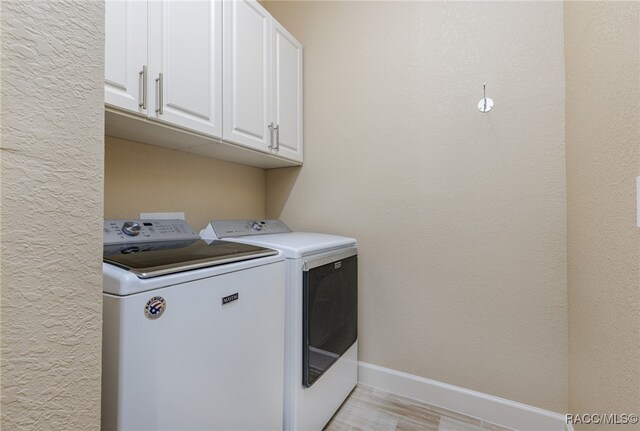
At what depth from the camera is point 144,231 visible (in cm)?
129

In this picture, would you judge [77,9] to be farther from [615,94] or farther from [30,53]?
[615,94]

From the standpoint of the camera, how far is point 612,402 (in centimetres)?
88

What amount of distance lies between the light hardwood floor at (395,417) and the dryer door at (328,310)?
31 centimetres

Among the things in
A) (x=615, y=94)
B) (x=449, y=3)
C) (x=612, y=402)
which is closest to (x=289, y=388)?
(x=612, y=402)

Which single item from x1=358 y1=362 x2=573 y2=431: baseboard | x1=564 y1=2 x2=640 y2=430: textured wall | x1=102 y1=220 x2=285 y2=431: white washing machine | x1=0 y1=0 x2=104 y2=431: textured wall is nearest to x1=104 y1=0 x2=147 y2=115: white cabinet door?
x1=102 y1=220 x2=285 y2=431: white washing machine

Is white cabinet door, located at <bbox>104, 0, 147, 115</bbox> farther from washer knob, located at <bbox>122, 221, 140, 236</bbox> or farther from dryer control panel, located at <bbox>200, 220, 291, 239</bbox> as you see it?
dryer control panel, located at <bbox>200, 220, 291, 239</bbox>

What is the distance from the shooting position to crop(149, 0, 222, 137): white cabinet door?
116 cm

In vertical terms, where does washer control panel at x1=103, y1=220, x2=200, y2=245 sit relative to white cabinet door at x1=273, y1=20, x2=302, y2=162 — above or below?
below

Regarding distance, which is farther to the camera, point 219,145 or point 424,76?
point 424,76

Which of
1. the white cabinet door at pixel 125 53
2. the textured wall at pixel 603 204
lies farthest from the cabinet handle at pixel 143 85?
the textured wall at pixel 603 204

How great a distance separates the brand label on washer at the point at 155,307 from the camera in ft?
2.48

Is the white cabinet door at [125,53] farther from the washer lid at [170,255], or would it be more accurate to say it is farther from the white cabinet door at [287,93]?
the white cabinet door at [287,93]

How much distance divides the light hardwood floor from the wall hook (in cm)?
162

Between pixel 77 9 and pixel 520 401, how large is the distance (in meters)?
2.13
